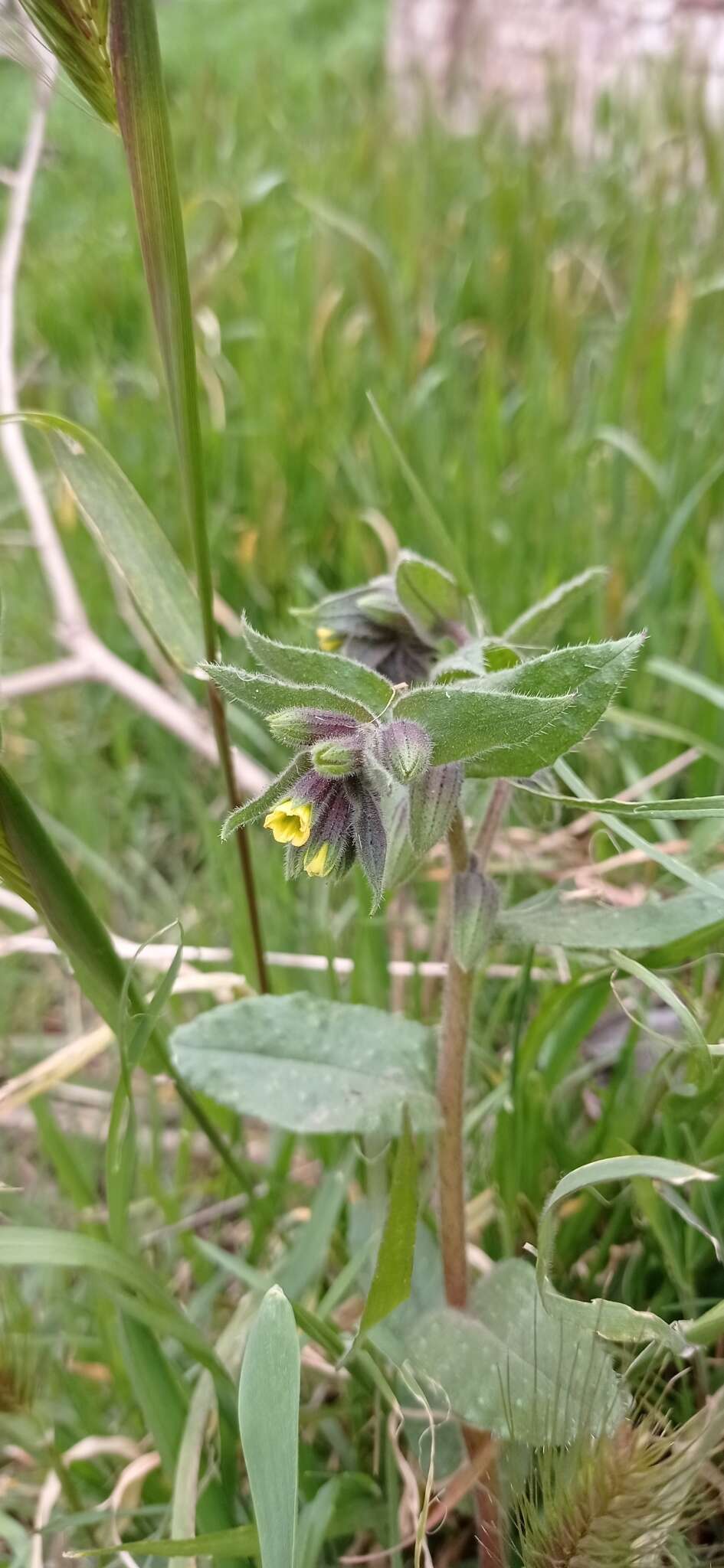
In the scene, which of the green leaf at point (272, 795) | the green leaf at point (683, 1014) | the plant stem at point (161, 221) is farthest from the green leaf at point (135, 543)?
the green leaf at point (683, 1014)

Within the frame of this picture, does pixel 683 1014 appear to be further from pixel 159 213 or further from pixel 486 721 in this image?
pixel 159 213

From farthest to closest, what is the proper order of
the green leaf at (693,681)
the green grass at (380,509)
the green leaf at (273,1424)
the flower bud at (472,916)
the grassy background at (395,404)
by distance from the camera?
the grassy background at (395,404) → the green leaf at (693,681) → the green grass at (380,509) → the flower bud at (472,916) → the green leaf at (273,1424)

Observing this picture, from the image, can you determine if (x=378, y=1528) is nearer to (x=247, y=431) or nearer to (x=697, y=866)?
(x=697, y=866)

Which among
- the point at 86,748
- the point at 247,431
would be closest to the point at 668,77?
the point at 247,431

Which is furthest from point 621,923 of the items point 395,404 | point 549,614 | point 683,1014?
point 395,404

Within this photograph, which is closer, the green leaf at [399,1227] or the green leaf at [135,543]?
the green leaf at [399,1227]

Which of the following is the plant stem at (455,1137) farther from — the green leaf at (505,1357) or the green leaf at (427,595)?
the green leaf at (427,595)

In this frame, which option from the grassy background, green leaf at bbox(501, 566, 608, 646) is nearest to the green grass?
the grassy background
